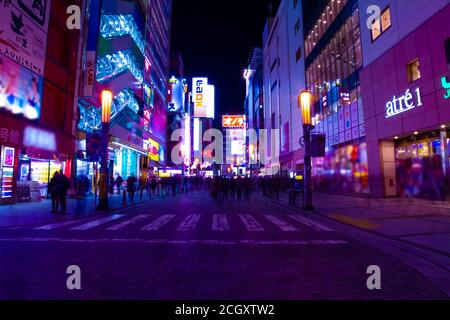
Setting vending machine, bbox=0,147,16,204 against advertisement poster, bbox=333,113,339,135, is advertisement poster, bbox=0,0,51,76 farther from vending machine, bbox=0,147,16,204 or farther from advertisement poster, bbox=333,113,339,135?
advertisement poster, bbox=333,113,339,135

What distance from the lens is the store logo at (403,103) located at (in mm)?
18422

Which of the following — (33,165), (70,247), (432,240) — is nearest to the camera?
(70,247)

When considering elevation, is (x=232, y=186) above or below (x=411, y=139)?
below

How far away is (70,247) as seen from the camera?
7496 millimetres

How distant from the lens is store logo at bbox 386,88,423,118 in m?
18.4

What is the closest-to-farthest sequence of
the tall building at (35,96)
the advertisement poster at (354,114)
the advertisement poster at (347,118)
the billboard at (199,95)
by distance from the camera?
the tall building at (35,96) → the advertisement poster at (354,114) → the advertisement poster at (347,118) → the billboard at (199,95)

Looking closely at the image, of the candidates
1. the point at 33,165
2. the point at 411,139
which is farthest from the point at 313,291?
the point at 33,165

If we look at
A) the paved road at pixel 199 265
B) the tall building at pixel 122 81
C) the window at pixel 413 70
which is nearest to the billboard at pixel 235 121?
the tall building at pixel 122 81

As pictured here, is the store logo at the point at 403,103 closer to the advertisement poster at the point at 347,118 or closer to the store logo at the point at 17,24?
the advertisement poster at the point at 347,118

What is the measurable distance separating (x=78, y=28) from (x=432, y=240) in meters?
28.2

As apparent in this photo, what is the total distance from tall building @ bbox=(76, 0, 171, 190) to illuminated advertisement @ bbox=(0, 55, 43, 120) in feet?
15.8

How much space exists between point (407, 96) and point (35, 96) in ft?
78.8

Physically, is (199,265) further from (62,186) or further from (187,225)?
(62,186)

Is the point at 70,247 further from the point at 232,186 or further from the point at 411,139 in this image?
the point at 411,139
